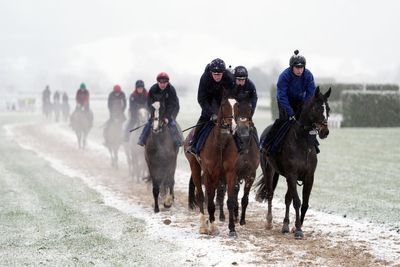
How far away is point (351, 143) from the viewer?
2600 cm

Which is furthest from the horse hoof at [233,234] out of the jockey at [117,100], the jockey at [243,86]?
the jockey at [117,100]

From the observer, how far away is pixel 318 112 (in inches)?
365

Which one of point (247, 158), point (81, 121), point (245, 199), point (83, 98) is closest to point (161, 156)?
point (247, 158)

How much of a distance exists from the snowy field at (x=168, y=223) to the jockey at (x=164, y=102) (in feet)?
5.11

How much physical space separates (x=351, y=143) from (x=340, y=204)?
44.6ft

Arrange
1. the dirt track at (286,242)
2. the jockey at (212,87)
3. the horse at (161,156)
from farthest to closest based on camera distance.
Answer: the horse at (161,156) → the jockey at (212,87) → the dirt track at (286,242)

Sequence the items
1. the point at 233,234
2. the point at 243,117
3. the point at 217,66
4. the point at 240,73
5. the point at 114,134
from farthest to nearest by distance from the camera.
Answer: the point at 114,134 → the point at 240,73 → the point at 217,66 → the point at 233,234 → the point at 243,117

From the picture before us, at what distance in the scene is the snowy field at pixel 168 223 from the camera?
8.52 m

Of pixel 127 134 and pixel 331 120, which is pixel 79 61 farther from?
pixel 127 134

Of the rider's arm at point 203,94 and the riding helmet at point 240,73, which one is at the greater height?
the riding helmet at point 240,73

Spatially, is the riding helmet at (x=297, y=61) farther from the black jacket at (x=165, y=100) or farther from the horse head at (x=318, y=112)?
the black jacket at (x=165, y=100)

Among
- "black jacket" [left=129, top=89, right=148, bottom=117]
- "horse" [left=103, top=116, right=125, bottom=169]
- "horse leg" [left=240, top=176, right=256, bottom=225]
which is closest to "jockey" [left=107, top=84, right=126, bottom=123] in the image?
"horse" [left=103, top=116, right=125, bottom=169]

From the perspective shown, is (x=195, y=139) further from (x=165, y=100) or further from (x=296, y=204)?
(x=165, y=100)

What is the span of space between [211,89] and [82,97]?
17069 millimetres
